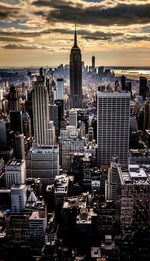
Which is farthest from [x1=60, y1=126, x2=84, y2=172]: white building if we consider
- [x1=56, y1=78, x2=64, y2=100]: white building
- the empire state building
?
the empire state building

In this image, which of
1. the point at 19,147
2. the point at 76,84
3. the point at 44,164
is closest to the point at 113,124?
the point at 44,164

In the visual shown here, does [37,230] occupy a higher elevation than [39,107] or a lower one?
lower

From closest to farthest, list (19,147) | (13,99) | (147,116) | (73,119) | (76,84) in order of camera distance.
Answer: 1. (19,147)
2. (147,116)
3. (73,119)
4. (13,99)
5. (76,84)

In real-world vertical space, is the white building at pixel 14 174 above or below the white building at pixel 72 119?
below

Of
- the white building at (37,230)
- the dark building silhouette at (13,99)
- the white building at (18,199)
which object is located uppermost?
the dark building silhouette at (13,99)

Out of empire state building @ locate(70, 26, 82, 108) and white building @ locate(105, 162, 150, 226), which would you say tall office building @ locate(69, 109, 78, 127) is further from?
white building @ locate(105, 162, 150, 226)

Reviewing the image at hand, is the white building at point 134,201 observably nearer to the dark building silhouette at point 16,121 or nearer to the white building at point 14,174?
the white building at point 14,174

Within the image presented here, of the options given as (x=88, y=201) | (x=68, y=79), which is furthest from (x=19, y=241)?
(x=68, y=79)

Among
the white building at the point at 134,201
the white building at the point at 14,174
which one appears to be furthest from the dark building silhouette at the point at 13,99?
the white building at the point at 134,201

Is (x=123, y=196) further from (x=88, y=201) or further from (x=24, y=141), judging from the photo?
(x=24, y=141)

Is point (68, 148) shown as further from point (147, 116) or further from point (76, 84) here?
point (76, 84)
